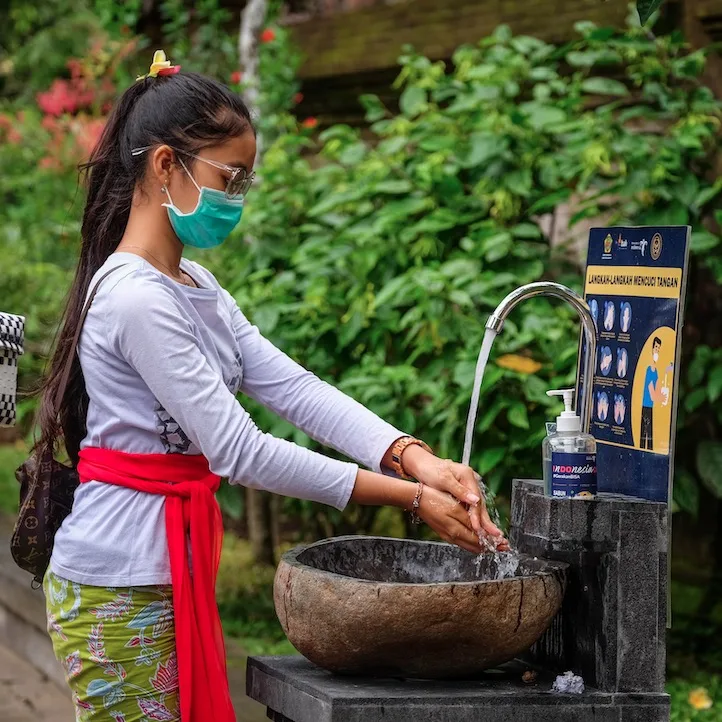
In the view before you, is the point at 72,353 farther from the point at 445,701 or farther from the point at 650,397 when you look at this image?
Result: the point at 650,397

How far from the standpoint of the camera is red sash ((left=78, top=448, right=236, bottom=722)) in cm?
229

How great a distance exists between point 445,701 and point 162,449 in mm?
661

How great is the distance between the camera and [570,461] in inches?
89.9

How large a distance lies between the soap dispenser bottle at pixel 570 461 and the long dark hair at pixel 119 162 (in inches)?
31.2

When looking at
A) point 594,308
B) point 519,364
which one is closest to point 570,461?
point 594,308

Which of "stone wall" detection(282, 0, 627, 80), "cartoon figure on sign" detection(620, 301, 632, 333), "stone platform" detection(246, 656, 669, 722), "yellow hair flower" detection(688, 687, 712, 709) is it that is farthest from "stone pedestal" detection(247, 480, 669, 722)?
"stone wall" detection(282, 0, 627, 80)

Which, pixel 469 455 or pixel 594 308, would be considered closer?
pixel 469 455

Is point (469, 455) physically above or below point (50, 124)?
below

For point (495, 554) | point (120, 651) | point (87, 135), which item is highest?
point (87, 135)

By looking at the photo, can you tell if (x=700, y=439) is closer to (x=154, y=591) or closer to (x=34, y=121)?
(x=154, y=591)

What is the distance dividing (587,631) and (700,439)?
263 cm

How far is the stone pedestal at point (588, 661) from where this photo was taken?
7.06 feet

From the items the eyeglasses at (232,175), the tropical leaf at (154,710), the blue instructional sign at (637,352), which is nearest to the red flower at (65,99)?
the eyeglasses at (232,175)

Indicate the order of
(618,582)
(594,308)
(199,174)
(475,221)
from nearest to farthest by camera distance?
(618,582)
(199,174)
(594,308)
(475,221)
